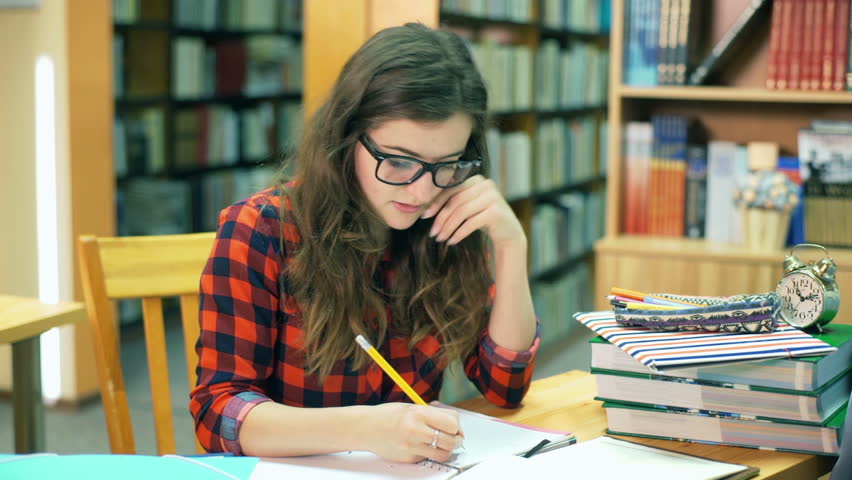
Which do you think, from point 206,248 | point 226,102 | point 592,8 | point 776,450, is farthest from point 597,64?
point 776,450

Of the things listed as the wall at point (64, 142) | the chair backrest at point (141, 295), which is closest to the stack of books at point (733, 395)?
the chair backrest at point (141, 295)

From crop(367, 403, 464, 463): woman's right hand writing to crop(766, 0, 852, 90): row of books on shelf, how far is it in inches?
69.6

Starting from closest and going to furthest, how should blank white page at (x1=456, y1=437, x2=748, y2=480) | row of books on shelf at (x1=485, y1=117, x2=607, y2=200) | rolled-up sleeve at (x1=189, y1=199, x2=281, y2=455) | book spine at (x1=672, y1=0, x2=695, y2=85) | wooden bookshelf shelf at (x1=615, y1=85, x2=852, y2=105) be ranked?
blank white page at (x1=456, y1=437, x2=748, y2=480) → rolled-up sleeve at (x1=189, y1=199, x2=281, y2=455) → wooden bookshelf shelf at (x1=615, y1=85, x2=852, y2=105) → book spine at (x1=672, y1=0, x2=695, y2=85) → row of books on shelf at (x1=485, y1=117, x2=607, y2=200)

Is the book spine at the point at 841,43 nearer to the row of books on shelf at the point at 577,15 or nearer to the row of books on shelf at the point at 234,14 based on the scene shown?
the row of books on shelf at the point at 577,15

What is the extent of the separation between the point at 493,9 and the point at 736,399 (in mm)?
2887

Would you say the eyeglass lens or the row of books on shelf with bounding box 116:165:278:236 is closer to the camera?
the eyeglass lens

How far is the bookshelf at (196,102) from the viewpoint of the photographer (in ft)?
14.5

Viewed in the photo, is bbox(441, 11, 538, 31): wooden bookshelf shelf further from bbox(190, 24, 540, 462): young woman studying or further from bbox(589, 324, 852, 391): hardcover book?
bbox(589, 324, 852, 391): hardcover book

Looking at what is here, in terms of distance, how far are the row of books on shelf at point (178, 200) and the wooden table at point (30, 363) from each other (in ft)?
7.47

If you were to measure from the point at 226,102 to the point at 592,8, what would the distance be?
198 cm

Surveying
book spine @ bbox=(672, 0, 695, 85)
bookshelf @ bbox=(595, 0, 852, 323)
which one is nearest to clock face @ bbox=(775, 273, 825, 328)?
bookshelf @ bbox=(595, 0, 852, 323)

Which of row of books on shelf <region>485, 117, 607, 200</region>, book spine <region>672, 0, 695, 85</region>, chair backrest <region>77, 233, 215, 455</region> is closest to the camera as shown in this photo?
chair backrest <region>77, 233, 215, 455</region>

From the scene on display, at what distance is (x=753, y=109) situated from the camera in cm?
270

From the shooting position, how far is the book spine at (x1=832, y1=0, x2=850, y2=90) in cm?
245
